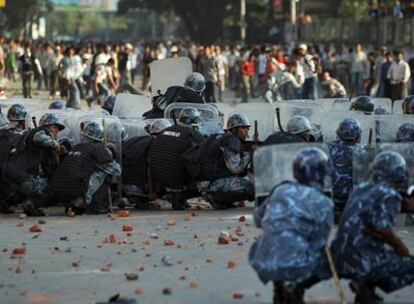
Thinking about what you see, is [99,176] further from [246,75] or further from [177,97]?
[246,75]

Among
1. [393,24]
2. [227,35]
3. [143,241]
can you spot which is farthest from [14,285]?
[227,35]

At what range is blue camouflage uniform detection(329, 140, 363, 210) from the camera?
13.8m

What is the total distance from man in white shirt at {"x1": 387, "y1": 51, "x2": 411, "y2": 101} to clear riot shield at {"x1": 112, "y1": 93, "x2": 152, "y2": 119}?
13.1m

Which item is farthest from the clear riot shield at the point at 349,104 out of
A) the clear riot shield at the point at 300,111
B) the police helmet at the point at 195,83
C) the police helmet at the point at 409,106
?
the police helmet at the point at 195,83

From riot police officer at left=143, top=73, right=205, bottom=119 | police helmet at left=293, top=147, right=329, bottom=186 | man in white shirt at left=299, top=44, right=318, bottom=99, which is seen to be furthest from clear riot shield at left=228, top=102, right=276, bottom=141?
man in white shirt at left=299, top=44, right=318, bottom=99

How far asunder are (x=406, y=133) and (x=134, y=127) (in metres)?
3.80

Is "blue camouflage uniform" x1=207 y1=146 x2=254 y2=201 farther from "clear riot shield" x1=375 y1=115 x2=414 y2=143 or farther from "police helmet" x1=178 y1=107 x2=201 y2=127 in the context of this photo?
"clear riot shield" x1=375 y1=115 x2=414 y2=143

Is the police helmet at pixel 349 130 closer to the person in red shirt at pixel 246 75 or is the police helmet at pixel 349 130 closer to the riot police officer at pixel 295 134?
the riot police officer at pixel 295 134

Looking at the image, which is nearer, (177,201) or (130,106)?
(177,201)

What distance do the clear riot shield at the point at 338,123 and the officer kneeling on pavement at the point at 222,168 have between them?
3.63ft

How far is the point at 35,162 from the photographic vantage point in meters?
14.8

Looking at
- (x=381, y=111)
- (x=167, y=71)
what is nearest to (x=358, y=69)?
(x=167, y=71)

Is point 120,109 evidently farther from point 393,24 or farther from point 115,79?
point 393,24

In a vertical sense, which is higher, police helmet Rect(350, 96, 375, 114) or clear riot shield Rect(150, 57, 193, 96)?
clear riot shield Rect(150, 57, 193, 96)
